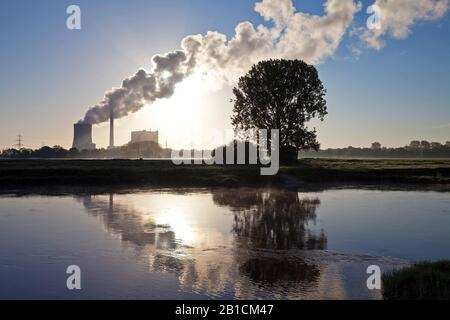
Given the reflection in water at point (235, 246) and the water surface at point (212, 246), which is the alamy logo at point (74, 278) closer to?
the water surface at point (212, 246)

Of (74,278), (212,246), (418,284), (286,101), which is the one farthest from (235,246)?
(286,101)

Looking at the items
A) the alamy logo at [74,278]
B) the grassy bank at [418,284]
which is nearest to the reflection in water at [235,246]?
the grassy bank at [418,284]

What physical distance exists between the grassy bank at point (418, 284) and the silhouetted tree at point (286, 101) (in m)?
62.4

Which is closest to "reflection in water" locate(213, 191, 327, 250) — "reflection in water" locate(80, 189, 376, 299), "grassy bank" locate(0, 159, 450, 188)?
"reflection in water" locate(80, 189, 376, 299)

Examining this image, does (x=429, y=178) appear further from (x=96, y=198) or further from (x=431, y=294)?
(x=431, y=294)

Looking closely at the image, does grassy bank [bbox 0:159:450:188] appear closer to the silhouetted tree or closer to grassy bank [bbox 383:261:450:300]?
the silhouetted tree

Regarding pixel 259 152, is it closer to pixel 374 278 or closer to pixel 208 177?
pixel 208 177

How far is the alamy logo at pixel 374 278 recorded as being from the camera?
42.1 feet

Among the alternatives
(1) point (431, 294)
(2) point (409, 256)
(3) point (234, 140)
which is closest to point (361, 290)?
(1) point (431, 294)

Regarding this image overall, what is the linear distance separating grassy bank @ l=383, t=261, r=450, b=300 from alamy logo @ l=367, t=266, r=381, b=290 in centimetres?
25

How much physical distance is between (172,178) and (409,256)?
42.9 metres

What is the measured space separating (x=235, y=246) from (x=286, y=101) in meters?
58.6

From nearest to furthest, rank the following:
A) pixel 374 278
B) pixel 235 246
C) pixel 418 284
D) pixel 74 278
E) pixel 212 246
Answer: pixel 418 284 < pixel 374 278 < pixel 74 278 < pixel 212 246 < pixel 235 246

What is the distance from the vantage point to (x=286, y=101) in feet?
247
